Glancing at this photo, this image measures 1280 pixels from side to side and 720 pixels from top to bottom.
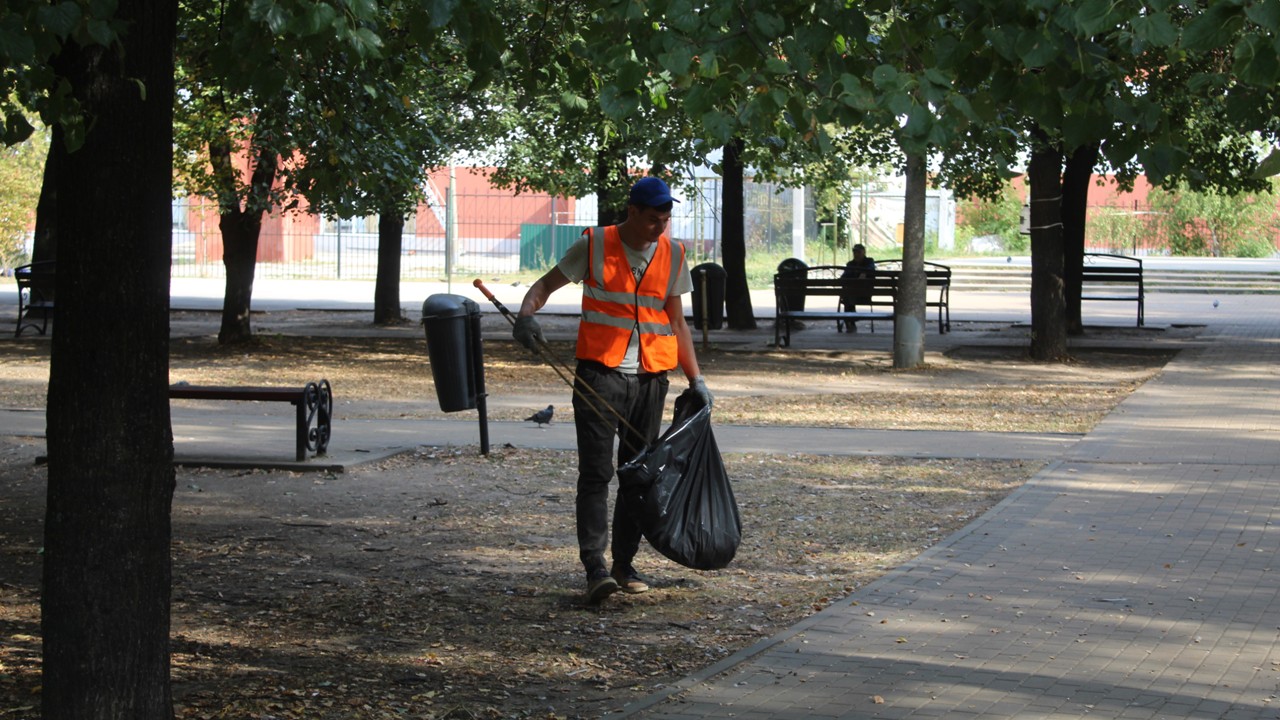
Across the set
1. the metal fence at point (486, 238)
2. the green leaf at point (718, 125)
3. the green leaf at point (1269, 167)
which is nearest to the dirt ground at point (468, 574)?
the green leaf at point (718, 125)

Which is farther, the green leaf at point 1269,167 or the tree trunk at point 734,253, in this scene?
the tree trunk at point 734,253

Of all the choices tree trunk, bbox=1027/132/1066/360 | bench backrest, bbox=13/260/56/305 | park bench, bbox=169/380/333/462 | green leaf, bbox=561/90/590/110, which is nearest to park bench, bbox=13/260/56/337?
bench backrest, bbox=13/260/56/305

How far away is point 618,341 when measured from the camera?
6086 millimetres

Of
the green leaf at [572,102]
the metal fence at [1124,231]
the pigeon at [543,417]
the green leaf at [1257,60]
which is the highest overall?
the metal fence at [1124,231]

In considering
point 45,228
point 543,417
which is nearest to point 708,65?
→ point 543,417

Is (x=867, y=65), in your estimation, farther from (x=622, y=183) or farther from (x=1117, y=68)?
(x=622, y=183)

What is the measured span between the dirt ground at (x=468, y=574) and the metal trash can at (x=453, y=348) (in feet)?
1.53

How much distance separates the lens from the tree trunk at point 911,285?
52.6ft

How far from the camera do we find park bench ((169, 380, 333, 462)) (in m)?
9.92

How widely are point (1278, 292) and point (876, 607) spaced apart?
1259 inches

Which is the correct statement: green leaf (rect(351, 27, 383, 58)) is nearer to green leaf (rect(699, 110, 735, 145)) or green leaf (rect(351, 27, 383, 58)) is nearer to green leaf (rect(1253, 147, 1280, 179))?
green leaf (rect(699, 110, 735, 145))

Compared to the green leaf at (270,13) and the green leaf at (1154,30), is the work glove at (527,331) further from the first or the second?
the green leaf at (1154,30)

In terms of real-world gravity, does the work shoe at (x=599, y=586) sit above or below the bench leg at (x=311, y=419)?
below

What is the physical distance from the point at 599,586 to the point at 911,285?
425 inches
